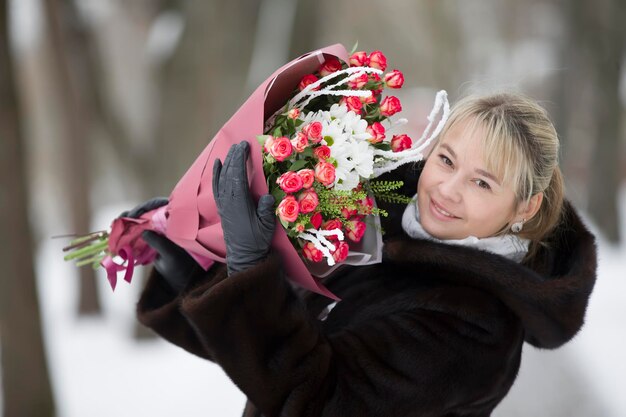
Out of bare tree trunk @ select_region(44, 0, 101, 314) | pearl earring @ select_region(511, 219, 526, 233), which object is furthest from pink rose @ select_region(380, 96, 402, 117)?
bare tree trunk @ select_region(44, 0, 101, 314)

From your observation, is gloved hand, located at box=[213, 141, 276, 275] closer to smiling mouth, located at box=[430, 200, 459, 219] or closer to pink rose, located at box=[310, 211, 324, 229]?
pink rose, located at box=[310, 211, 324, 229]

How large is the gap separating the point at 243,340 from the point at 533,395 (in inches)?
136

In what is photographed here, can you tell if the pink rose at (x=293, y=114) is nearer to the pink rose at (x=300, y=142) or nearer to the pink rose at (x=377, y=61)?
the pink rose at (x=300, y=142)

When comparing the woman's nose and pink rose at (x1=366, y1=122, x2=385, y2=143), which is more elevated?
pink rose at (x1=366, y1=122, x2=385, y2=143)

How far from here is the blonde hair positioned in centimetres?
181

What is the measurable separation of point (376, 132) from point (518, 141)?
387 millimetres

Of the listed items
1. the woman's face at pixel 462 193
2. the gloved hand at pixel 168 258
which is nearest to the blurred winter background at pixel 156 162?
the woman's face at pixel 462 193

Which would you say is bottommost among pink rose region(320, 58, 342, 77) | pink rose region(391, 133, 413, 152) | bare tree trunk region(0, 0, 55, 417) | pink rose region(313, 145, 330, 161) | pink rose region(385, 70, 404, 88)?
bare tree trunk region(0, 0, 55, 417)

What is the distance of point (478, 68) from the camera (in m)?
17.0

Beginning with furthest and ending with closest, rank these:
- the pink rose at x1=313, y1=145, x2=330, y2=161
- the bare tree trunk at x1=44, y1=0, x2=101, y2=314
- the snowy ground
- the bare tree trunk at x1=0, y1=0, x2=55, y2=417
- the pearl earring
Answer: the bare tree trunk at x1=44, y1=0, x2=101, y2=314, the snowy ground, the bare tree trunk at x1=0, y1=0, x2=55, y2=417, the pearl earring, the pink rose at x1=313, y1=145, x2=330, y2=161

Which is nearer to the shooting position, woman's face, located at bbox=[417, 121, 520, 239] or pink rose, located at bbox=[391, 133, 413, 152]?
woman's face, located at bbox=[417, 121, 520, 239]

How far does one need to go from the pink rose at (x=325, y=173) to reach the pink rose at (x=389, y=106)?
1.02 ft

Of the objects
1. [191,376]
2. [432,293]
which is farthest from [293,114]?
[191,376]

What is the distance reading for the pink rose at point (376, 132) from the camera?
1.80 metres
